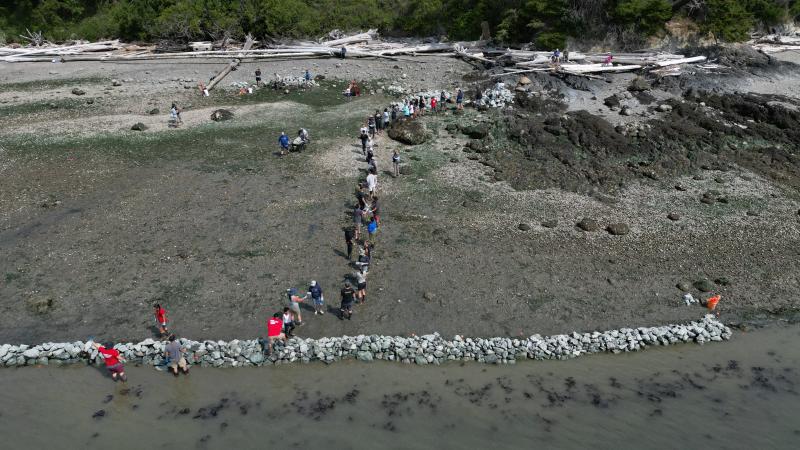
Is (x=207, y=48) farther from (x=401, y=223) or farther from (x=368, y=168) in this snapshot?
(x=401, y=223)

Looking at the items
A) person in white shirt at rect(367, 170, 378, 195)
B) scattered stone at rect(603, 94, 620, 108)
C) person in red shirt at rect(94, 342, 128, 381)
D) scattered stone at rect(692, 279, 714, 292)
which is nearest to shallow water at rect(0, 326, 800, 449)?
person in red shirt at rect(94, 342, 128, 381)

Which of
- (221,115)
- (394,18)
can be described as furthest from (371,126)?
(394,18)

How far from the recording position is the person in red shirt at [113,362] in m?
14.2

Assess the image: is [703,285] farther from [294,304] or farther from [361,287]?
[294,304]

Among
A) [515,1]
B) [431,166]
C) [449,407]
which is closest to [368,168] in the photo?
[431,166]

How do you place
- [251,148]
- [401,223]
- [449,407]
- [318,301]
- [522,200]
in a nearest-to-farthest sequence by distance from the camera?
[449,407]
[318,301]
[401,223]
[522,200]
[251,148]

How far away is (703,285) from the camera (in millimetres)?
18969

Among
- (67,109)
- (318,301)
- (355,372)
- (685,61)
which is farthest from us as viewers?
(685,61)

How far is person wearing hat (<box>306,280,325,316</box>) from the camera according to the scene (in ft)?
54.7

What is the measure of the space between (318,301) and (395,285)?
2960 millimetres

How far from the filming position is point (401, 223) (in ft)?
72.5

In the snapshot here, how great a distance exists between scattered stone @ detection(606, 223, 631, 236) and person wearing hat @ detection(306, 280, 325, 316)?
1196 cm

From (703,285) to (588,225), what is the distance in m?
4.67

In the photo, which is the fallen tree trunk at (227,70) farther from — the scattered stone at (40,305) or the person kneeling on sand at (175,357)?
the person kneeling on sand at (175,357)
